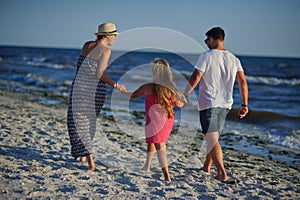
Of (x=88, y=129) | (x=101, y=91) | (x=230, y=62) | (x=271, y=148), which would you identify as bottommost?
(x=271, y=148)

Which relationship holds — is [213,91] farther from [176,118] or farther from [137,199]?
[176,118]

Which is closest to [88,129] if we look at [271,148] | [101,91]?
[101,91]

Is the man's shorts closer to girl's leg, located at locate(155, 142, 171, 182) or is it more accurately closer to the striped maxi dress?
girl's leg, located at locate(155, 142, 171, 182)

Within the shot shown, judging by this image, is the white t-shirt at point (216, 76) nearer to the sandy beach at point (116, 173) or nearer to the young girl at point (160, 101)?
the young girl at point (160, 101)

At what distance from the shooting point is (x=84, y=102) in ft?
14.0

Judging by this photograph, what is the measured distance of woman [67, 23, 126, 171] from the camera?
4172 mm

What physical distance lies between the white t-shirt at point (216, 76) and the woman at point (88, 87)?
42.9 inches

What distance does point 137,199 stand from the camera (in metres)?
3.66

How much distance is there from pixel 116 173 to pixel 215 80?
181 centimetres

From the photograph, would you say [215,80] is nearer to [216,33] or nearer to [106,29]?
[216,33]

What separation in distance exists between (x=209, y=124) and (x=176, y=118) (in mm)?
5591

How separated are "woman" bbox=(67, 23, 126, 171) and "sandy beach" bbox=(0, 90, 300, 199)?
0.50 meters

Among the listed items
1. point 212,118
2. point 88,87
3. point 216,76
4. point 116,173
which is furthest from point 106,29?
point 116,173

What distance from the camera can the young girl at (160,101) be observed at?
4.11m
